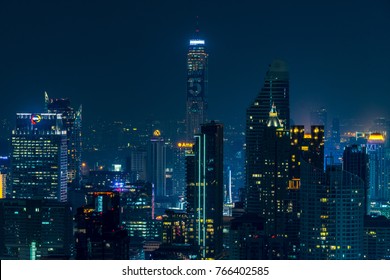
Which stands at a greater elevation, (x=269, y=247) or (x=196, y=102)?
(x=196, y=102)

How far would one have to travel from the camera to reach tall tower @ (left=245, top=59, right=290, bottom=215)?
31.6 feet

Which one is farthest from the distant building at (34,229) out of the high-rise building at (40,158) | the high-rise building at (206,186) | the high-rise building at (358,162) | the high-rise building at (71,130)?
the high-rise building at (358,162)

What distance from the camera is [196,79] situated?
726cm

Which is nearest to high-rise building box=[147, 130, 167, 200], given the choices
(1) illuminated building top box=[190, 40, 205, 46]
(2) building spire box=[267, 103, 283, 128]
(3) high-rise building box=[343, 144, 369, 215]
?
(2) building spire box=[267, 103, 283, 128]

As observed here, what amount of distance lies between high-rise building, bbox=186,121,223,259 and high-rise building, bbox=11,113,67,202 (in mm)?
1536

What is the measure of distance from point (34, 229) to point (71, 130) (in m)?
1.99

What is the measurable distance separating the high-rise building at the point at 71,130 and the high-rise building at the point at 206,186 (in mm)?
1326

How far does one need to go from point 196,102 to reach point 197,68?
0.30 metres

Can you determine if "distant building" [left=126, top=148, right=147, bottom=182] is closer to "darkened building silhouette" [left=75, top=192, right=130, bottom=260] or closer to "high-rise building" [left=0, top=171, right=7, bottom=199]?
"darkened building silhouette" [left=75, top=192, right=130, bottom=260]

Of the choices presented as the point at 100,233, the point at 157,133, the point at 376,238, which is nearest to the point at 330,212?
the point at 376,238

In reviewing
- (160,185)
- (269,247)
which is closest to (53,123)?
(160,185)

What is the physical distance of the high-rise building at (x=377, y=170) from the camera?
31.7 ft
